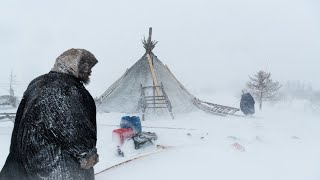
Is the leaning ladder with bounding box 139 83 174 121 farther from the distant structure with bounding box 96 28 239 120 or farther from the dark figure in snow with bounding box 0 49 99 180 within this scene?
the dark figure in snow with bounding box 0 49 99 180

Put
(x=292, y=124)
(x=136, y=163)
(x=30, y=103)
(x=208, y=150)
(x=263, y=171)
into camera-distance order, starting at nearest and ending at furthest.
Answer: (x=30, y=103), (x=263, y=171), (x=136, y=163), (x=208, y=150), (x=292, y=124)

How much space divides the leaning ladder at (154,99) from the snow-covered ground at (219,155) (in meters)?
1.75

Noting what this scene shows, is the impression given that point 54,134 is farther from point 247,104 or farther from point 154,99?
point 247,104

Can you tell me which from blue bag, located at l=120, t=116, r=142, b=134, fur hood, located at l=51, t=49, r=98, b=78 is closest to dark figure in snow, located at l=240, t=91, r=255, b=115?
blue bag, located at l=120, t=116, r=142, b=134

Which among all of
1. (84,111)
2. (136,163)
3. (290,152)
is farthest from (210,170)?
(84,111)

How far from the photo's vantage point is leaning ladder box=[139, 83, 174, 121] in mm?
12265

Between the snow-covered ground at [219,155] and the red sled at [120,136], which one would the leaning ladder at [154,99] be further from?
the red sled at [120,136]

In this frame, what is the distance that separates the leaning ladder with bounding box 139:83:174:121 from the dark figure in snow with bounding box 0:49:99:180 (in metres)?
9.68

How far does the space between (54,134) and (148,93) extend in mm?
10945

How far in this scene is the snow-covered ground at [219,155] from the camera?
15.7ft

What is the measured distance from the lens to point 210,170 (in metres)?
4.97

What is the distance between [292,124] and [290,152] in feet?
19.1

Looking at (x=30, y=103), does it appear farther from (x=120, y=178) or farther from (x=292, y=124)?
(x=292, y=124)

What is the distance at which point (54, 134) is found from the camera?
7.09 feet
